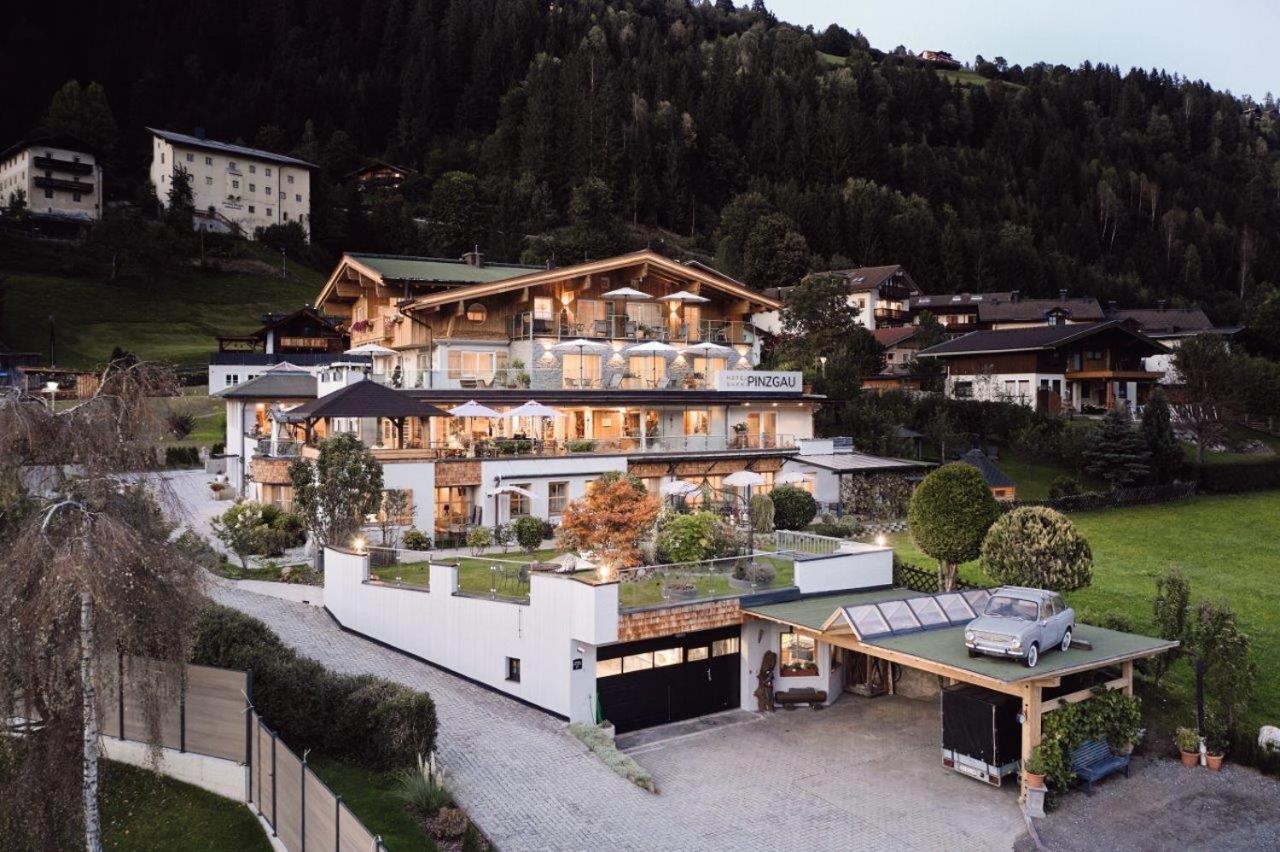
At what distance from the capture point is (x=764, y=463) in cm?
3756

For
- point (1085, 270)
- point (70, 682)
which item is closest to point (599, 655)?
point (70, 682)

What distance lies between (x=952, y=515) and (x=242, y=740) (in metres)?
16.9

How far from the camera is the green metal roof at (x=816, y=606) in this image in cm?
1894

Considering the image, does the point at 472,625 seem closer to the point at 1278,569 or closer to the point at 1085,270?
the point at 1278,569

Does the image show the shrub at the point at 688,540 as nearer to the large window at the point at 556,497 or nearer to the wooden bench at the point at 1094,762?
A: the wooden bench at the point at 1094,762

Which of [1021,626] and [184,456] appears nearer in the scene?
[1021,626]

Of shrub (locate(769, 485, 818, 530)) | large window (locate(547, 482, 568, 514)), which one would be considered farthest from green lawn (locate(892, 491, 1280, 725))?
large window (locate(547, 482, 568, 514))

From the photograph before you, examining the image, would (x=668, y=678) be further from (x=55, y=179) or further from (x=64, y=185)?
(x=55, y=179)

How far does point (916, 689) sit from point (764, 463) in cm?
1695

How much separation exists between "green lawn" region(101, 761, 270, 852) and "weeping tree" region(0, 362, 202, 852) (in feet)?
7.40

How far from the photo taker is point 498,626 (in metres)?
19.9

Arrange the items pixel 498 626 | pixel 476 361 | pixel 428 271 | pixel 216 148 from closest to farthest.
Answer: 1. pixel 498 626
2. pixel 476 361
3. pixel 428 271
4. pixel 216 148

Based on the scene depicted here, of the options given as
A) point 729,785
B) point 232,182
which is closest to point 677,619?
point 729,785

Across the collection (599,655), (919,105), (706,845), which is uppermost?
(919,105)
